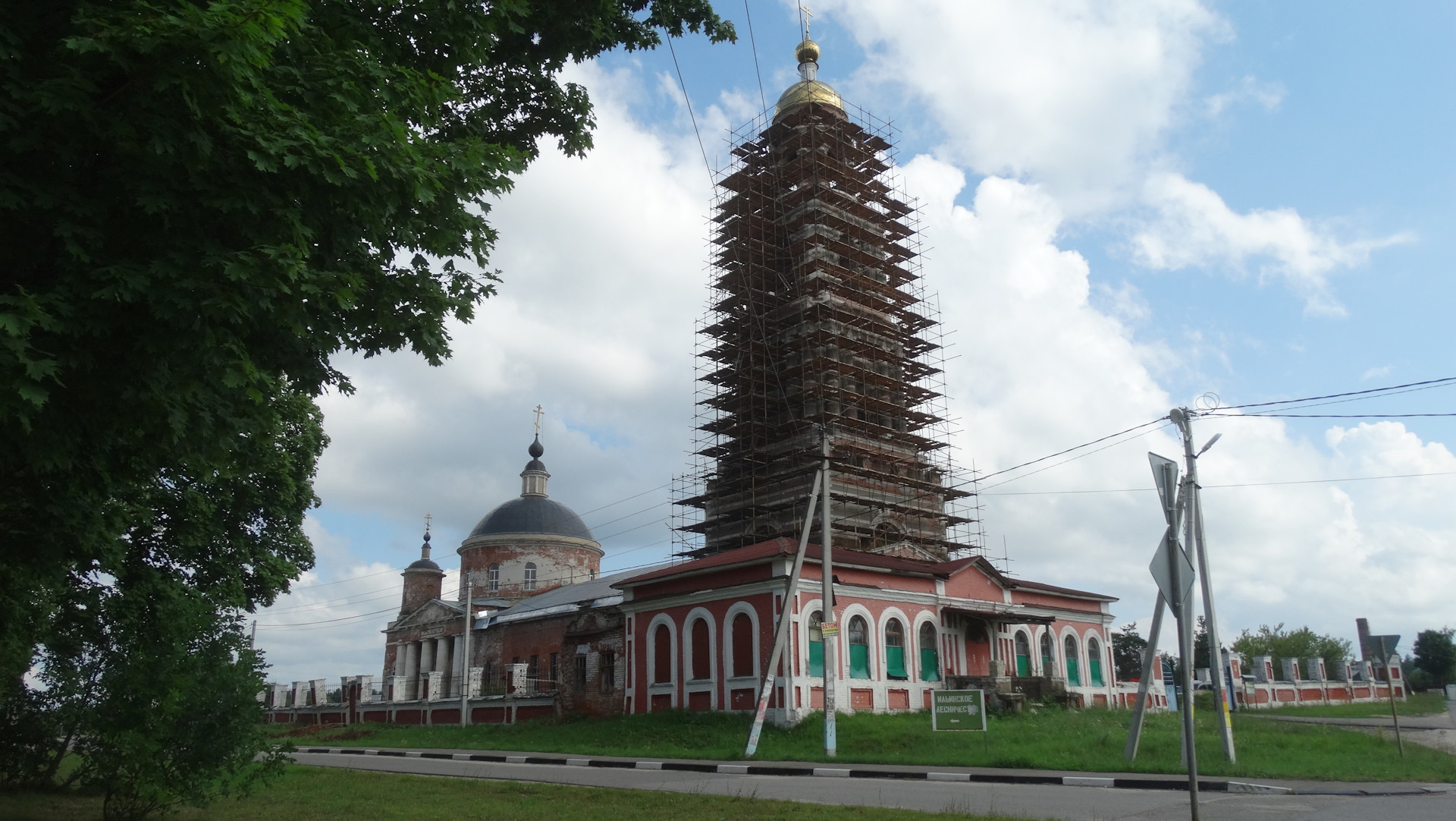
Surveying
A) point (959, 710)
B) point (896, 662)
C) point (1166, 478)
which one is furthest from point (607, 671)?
point (1166, 478)

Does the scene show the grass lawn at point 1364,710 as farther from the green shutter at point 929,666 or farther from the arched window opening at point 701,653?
the arched window opening at point 701,653

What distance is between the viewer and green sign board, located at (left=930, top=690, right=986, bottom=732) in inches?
818

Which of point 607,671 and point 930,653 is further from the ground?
point 930,653

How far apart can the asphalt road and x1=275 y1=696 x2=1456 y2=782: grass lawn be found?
2.57m

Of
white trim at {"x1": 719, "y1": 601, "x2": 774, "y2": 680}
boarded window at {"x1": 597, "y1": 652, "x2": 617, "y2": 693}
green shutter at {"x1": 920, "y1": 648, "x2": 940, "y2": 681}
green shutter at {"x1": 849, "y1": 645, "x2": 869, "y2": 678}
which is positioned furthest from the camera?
boarded window at {"x1": 597, "y1": 652, "x2": 617, "y2": 693}

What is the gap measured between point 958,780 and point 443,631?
33.2 m

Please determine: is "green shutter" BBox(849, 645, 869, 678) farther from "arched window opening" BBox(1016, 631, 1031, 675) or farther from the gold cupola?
the gold cupola

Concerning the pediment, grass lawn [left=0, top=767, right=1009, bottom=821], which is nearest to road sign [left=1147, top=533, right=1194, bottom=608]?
grass lawn [left=0, top=767, right=1009, bottom=821]

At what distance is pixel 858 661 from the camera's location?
28.2 meters

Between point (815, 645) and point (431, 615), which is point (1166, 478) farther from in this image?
point (431, 615)

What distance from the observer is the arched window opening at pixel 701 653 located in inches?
1133

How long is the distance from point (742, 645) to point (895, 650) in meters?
4.67

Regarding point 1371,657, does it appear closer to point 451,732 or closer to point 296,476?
point 296,476

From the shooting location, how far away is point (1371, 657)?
17.9 m
